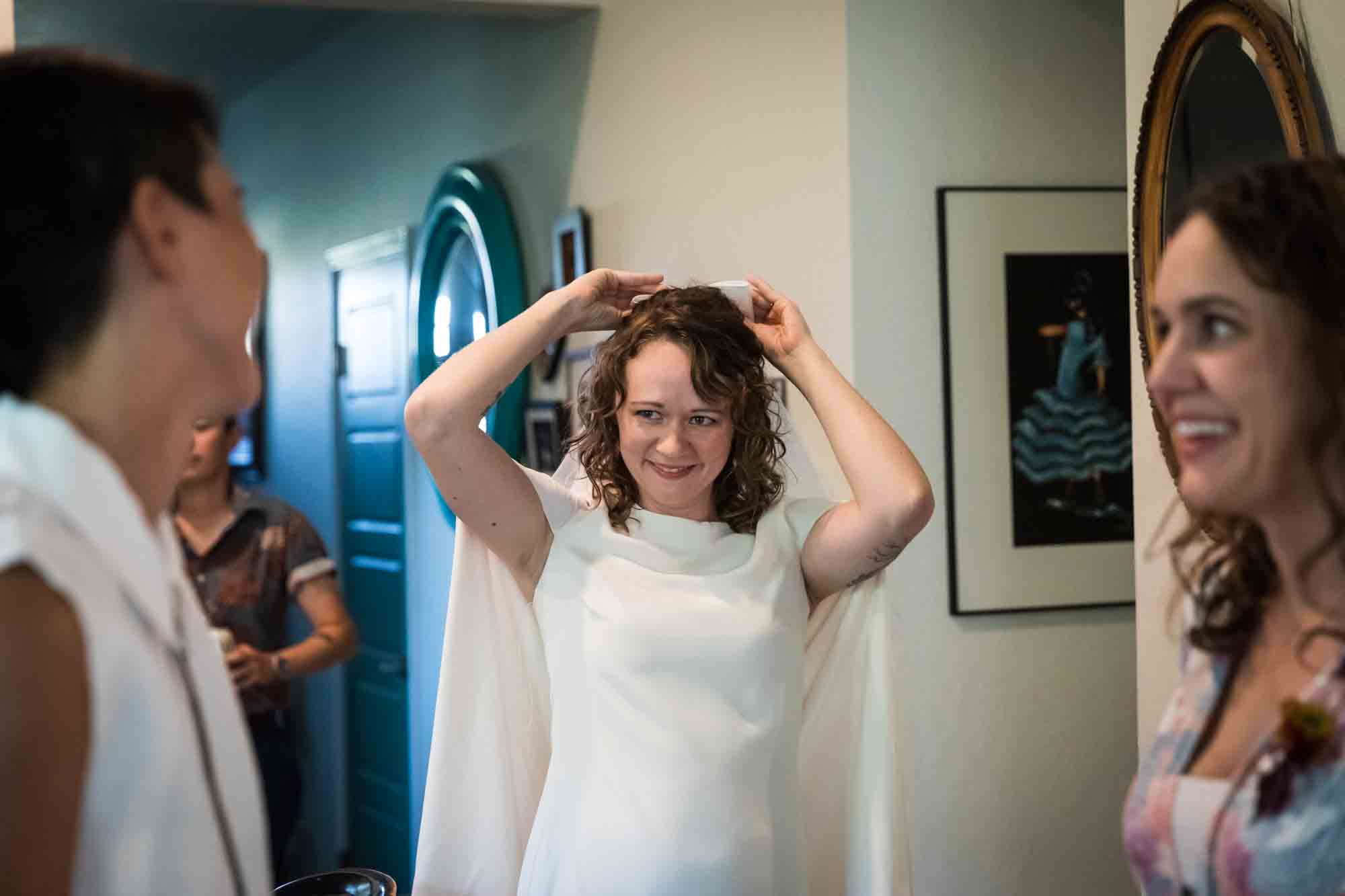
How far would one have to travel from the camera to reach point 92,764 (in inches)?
33.1

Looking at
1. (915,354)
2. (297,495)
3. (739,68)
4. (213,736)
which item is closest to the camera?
(213,736)

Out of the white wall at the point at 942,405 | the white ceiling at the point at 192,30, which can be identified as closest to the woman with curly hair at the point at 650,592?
the white wall at the point at 942,405

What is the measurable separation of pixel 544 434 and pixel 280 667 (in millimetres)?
1109

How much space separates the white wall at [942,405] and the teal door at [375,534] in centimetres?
216

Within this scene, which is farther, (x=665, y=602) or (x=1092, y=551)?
(x=1092, y=551)

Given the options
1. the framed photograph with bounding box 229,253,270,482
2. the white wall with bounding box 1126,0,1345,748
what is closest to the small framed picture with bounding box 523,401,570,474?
the white wall with bounding box 1126,0,1345,748

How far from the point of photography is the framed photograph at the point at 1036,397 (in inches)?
106

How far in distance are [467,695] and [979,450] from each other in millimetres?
1279

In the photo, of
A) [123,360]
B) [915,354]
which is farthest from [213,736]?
[915,354]

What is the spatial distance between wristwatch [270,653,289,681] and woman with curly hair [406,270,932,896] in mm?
957

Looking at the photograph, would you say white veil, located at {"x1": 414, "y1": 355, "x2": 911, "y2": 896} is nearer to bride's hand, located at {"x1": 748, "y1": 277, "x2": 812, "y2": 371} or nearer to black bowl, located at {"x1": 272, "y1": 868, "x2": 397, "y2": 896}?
black bowl, located at {"x1": 272, "y1": 868, "x2": 397, "y2": 896}

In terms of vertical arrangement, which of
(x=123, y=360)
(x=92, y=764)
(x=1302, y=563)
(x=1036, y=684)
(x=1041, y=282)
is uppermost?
(x=1041, y=282)

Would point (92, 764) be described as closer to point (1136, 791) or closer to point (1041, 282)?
point (1136, 791)

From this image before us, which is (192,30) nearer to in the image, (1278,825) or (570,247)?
(570,247)
